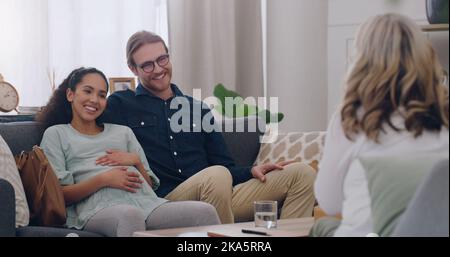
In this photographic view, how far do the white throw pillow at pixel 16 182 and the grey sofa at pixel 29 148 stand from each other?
0.10ft

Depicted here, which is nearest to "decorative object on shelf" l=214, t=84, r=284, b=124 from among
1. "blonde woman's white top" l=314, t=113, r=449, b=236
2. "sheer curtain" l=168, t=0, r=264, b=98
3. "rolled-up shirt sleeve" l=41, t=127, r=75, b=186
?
"sheer curtain" l=168, t=0, r=264, b=98

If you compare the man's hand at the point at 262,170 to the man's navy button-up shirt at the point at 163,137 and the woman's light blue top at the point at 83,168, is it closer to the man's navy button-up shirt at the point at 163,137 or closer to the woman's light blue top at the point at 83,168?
the man's navy button-up shirt at the point at 163,137

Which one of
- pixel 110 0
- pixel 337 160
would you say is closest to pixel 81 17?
pixel 110 0

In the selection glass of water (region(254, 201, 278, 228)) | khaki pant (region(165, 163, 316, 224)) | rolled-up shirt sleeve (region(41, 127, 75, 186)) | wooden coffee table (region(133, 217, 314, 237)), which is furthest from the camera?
khaki pant (region(165, 163, 316, 224))

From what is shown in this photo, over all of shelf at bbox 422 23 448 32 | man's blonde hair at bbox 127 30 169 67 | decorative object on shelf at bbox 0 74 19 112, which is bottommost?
decorative object on shelf at bbox 0 74 19 112

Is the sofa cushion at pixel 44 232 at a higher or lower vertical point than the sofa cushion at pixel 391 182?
lower

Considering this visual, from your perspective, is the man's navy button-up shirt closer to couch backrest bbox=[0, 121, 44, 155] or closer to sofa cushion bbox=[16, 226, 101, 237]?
couch backrest bbox=[0, 121, 44, 155]

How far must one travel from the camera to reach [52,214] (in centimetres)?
213

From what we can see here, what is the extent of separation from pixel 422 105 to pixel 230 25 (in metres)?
3.00

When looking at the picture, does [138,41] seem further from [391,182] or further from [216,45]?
[391,182]

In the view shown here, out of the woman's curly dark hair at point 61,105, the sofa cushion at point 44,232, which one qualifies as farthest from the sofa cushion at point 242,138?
the sofa cushion at point 44,232

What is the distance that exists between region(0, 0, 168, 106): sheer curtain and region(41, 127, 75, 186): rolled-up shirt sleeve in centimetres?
98

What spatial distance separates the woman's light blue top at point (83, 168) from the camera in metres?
2.22

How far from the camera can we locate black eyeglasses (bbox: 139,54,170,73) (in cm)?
256
